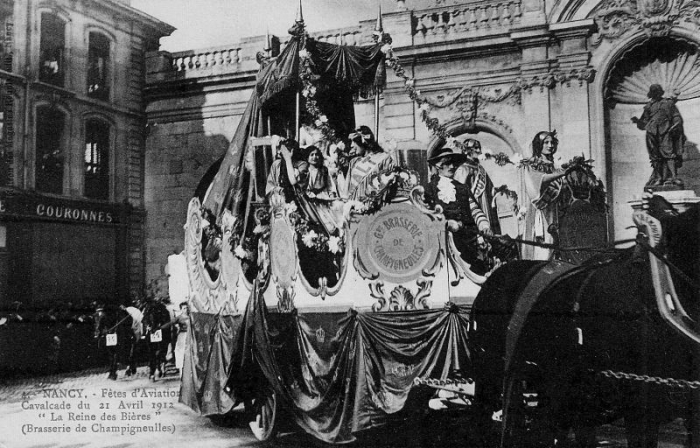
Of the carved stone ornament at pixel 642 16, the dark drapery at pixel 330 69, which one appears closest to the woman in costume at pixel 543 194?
the dark drapery at pixel 330 69

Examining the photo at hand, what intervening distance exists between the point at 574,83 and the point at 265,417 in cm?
1179

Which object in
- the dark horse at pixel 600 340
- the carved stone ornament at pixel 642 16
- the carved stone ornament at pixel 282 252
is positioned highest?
the carved stone ornament at pixel 642 16

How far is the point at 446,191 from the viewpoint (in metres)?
7.24

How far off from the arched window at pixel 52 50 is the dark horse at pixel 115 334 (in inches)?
301

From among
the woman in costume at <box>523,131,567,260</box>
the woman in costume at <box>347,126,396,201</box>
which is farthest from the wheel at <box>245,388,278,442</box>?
the woman in costume at <box>523,131,567,260</box>

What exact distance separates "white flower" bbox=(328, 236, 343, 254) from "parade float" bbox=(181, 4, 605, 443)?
16 mm

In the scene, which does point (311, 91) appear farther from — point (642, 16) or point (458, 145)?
point (642, 16)

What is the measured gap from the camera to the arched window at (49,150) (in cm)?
1786

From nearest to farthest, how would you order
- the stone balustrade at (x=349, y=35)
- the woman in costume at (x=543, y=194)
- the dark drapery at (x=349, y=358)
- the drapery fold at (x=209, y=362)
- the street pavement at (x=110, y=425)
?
the dark drapery at (x=349, y=358)
the woman in costume at (x=543, y=194)
the street pavement at (x=110, y=425)
the drapery fold at (x=209, y=362)
the stone balustrade at (x=349, y=35)

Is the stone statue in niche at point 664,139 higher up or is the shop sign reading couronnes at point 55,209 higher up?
the stone statue in niche at point 664,139

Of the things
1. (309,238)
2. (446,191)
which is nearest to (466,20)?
(446,191)

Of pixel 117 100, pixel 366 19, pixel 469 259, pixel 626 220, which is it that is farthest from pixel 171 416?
pixel 117 100

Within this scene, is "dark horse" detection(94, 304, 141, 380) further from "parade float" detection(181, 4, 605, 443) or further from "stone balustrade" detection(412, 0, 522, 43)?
"stone balustrade" detection(412, 0, 522, 43)

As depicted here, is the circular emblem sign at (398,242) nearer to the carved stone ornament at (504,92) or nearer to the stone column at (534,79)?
the carved stone ornament at (504,92)
